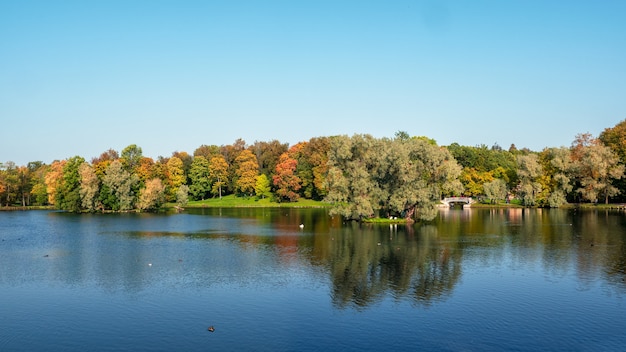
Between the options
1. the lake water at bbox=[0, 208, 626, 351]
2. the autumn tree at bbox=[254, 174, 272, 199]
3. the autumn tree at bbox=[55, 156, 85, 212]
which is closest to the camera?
the lake water at bbox=[0, 208, 626, 351]

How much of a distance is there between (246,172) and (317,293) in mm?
119039

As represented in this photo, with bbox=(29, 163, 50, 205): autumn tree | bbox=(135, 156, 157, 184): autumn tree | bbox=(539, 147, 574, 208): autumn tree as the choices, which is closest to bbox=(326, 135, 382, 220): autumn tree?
bbox=(539, 147, 574, 208): autumn tree

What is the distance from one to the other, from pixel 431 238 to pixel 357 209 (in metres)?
18.3

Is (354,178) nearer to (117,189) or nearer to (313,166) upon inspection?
(313,166)

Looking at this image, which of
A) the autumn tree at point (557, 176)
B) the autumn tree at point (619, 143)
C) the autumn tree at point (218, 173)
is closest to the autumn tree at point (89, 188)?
the autumn tree at point (218, 173)

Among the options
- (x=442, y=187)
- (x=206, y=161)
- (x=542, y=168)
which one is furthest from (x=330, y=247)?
(x=206, y=161)

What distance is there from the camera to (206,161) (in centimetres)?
15950

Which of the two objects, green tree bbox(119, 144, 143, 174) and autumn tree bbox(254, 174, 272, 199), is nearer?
green tree bbox(119, 144, 143, 174)

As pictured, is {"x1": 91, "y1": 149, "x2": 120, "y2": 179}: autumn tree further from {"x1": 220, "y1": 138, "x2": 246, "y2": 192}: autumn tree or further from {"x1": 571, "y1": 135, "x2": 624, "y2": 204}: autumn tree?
{"x1": 571, "y1": 135, "x2": 624, "y2": 204}: autumn tree

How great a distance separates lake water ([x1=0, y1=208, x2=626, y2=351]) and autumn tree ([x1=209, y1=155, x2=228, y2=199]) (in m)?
89.0

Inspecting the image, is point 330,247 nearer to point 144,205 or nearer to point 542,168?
point 144,205

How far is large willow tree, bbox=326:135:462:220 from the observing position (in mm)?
79688

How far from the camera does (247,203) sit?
149750 millimetres

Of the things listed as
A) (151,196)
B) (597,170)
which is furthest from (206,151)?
(597,170)
